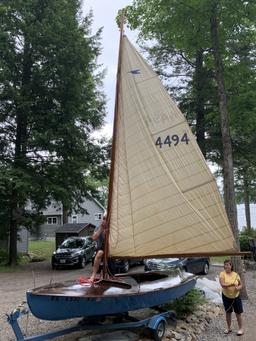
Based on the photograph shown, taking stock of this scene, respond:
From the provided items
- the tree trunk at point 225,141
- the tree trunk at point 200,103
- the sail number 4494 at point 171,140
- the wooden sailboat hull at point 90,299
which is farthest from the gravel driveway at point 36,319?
the tree trunk at point 200,103

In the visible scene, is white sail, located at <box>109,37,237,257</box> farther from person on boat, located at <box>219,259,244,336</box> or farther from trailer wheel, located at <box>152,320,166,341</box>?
trailer wheel, located at <box>152,320,166,341</box>

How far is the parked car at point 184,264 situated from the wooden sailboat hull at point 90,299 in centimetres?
800

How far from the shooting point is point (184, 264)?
18172 millimetres

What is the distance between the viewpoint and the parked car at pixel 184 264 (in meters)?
17.4

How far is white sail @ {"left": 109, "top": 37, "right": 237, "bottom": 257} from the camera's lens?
8906 millimetres

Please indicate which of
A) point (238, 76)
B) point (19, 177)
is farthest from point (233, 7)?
point (19, 177)

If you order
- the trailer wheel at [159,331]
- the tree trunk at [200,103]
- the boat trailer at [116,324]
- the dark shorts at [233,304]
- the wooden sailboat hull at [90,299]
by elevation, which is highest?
the tree trunk at [200,103]

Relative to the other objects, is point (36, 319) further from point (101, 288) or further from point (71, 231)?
point (71, 231)

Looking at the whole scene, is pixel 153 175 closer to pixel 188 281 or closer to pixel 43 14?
pixel 188 281

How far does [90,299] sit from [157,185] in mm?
2758

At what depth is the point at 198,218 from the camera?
9.02 meters

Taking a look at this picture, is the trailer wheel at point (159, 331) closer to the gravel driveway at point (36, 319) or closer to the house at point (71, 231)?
the gravel driveway at point (36, 319)

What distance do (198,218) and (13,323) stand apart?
13.1 ft

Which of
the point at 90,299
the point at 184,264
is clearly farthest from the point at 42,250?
the point at 90,299
